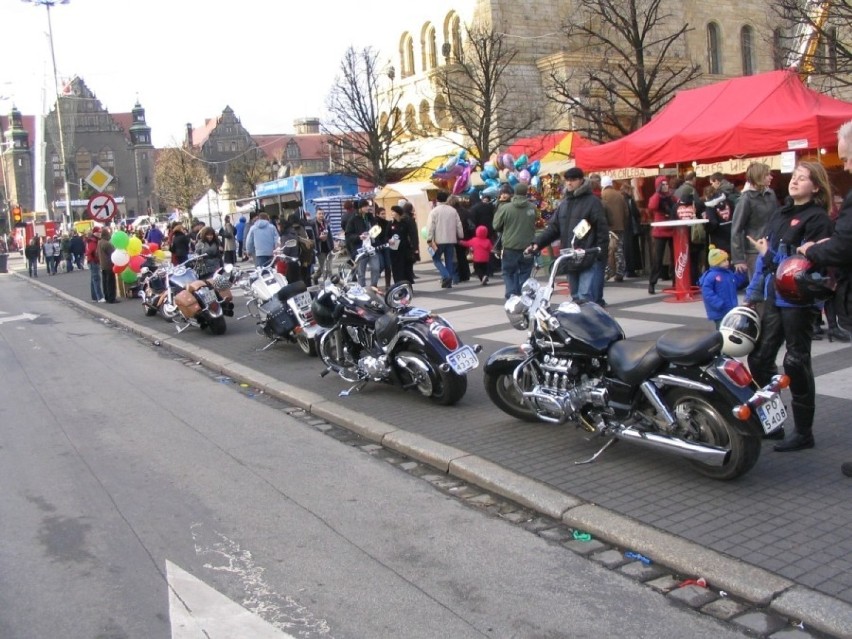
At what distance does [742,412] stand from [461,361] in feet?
9.70

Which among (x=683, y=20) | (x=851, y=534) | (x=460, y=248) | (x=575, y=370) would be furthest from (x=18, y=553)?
(x=683, y=20)

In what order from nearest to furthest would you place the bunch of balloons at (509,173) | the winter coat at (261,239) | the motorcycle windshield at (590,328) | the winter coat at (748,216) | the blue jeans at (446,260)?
1. the motorcycle windshield at (590,328)
2. the winter coat at (748,216)
3. the winter coat at (261,239)
4. the blue jeans at (446,260)
5. the bunch of balloons at (509,173)

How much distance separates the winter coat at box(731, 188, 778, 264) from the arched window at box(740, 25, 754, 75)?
42.0 metres

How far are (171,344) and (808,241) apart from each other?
988 centimetres

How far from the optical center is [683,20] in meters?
44.8

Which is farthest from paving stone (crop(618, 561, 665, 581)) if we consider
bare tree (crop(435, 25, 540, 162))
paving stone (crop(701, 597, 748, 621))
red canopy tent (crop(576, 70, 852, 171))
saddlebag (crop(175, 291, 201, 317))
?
bare tree (crop(435, 25, 540, 162))

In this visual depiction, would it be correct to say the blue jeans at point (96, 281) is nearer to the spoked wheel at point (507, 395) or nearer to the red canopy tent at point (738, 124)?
the red canopy tent at point (738, 124)

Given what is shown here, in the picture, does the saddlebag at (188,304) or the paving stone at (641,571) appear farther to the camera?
the saddlebag at (188,304)

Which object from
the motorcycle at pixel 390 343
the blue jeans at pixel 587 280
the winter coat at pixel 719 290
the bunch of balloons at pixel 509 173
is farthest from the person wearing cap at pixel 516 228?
the bunch of balloons at pixel 509 173

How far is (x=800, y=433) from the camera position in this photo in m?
5.52

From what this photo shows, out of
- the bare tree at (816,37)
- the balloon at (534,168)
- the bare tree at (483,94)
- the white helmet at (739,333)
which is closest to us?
the white helmet at (739,333)

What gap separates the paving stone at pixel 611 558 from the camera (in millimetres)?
4379

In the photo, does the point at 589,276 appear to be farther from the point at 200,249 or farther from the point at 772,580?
the point at 200,249

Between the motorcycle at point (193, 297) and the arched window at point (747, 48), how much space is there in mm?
40025
